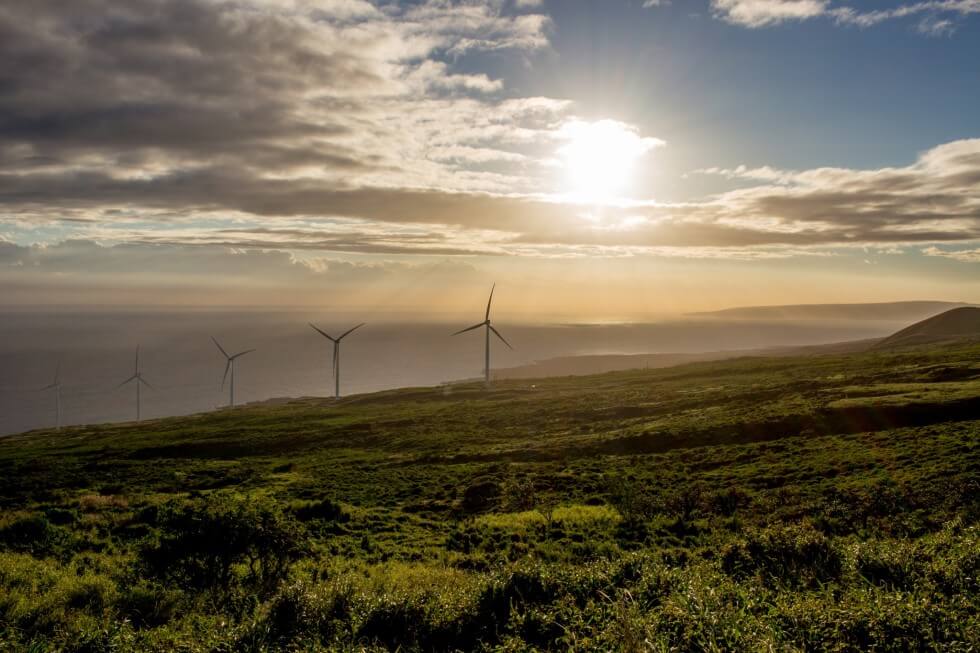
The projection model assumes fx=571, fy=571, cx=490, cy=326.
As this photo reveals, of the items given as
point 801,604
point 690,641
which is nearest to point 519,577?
point 690,641

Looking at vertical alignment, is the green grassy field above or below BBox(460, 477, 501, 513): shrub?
above

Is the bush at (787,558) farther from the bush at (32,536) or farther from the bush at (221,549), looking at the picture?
the bush at (32,536)

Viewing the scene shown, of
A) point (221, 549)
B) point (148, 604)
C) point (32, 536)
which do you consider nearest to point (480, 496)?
point (221, 549)

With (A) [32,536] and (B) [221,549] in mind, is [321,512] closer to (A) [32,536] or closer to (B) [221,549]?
(A) [32,536]

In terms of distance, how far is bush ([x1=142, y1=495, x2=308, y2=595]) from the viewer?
22.1m

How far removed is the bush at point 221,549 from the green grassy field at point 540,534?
112mm

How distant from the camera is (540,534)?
3400 centimetres

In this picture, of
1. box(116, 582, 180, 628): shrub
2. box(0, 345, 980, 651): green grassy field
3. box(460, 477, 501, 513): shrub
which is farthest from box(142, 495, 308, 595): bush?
box(460, 477, 501, 513): shrub

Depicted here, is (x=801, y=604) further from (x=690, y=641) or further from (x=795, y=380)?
(x=795, y=380)

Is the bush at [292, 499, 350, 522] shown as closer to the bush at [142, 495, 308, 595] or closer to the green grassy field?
the green grassy field

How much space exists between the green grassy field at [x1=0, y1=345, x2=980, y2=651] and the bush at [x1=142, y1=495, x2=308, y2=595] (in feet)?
0.37

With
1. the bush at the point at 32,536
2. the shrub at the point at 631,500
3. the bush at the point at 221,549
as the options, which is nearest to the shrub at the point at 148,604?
the bush at the point at 221,549

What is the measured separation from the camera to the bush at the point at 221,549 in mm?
22078

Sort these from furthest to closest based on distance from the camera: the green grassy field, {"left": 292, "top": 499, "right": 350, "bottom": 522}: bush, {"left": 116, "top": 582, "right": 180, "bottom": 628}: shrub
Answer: {"left": 292, "top": 499, "right": 350, "bottom": 522}: bush → {"left": 116, "top": 582, "right": 180, "bottom": 628}: shrub → the green grassy field
